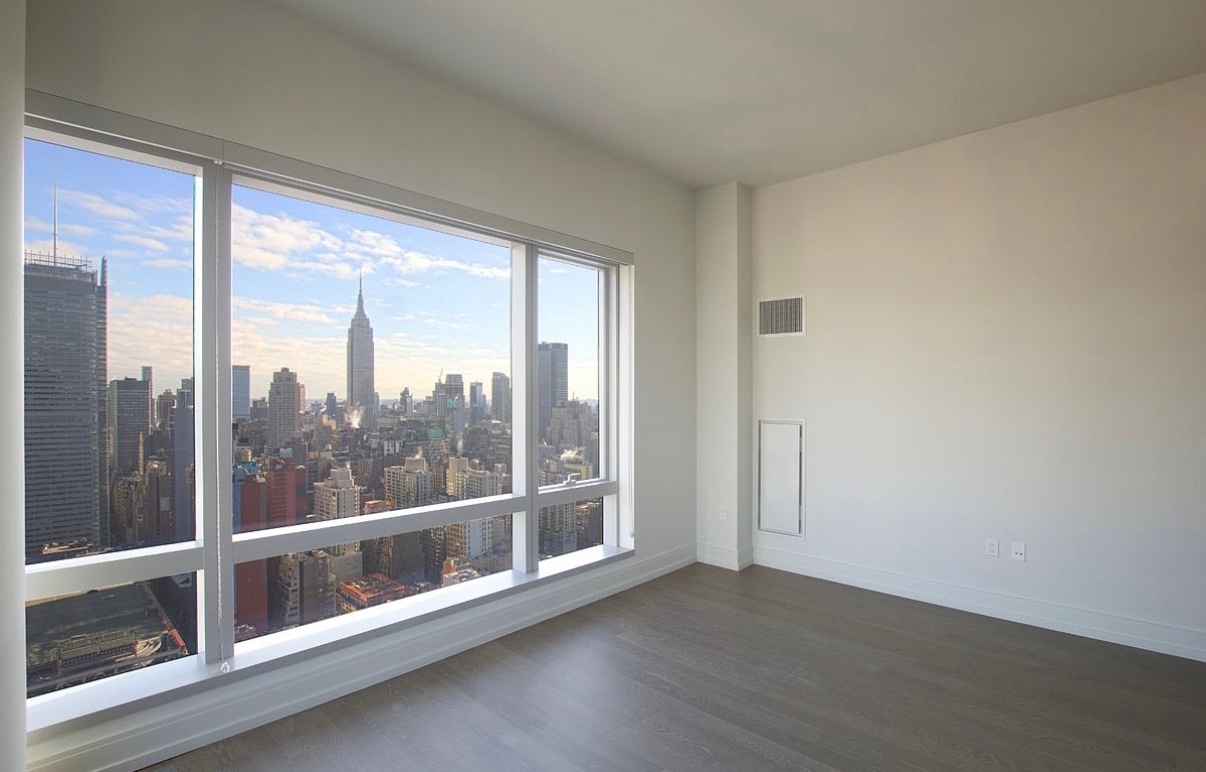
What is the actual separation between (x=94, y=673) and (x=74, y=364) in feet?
3.74

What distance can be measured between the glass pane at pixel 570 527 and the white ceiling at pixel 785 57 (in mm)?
2460

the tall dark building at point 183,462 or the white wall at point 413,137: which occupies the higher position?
the white wall at point 413,137

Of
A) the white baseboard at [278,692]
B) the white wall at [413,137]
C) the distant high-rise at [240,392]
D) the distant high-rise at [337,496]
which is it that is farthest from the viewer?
the distant high-rise at [337,496]

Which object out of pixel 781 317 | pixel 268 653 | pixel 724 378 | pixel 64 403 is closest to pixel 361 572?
pixel 268 653

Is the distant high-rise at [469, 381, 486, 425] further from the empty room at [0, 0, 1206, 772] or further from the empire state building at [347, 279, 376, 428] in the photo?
the empire state building at [347, 279, 376, 428]

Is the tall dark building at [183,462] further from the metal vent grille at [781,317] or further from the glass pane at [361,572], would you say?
the metal vent grille at [781,317]

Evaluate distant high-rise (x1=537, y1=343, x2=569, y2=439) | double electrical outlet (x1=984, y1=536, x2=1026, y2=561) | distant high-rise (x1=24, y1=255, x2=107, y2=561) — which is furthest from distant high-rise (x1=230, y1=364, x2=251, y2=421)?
double electrical outlet (x1=984, y1=536, x2=1026, y2=561)

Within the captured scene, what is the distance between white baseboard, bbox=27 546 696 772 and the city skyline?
1.19 meters

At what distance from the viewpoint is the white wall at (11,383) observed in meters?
1.59

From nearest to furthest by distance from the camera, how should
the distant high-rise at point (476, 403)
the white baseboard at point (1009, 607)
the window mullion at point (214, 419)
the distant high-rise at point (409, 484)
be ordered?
1. the window mullion at point (214, 419)
2. the distant high-rise at point (409, 484)
3. the white baseboard at point (1009, 607)
4. the distant high-rise at point (476, 403)

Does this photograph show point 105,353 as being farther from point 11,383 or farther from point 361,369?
point 361,369

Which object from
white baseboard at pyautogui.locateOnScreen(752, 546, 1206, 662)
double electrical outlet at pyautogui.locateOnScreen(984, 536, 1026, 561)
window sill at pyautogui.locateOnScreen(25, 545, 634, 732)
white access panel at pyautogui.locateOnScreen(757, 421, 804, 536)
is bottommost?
white baseboard at pyautogui.locateOnScreen(752, 546, 1206, 662)

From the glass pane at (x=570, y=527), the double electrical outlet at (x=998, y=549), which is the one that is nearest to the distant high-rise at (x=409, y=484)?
the glass pane at (x=570, y=527)

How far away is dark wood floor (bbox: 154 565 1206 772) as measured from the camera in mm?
2223
